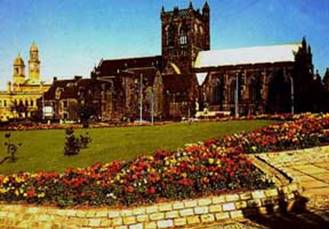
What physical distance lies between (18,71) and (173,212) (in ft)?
559

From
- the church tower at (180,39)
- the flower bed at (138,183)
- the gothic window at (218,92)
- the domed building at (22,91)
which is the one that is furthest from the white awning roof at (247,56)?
the flower bed at (138,183)

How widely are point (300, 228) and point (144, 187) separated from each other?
396 cm

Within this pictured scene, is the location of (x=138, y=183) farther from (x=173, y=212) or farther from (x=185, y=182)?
(x=173, y=212)

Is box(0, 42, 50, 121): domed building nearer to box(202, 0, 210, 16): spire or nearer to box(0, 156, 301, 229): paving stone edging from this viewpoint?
box(202, 0, 210, 16): spire

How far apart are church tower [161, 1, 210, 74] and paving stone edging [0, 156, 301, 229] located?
276 feet

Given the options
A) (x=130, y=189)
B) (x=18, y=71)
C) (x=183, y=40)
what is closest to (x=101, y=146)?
(x=130, y=189)

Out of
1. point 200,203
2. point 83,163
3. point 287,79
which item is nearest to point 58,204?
point 200,203

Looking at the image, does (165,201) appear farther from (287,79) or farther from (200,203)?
(287,79)

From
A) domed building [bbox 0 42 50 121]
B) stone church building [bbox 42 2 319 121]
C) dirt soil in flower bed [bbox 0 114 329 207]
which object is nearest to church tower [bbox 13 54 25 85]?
domed building [bbox 0 42 50 121]

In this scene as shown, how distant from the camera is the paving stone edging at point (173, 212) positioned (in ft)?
36.1

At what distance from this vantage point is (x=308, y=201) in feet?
37.3

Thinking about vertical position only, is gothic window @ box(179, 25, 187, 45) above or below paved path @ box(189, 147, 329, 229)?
above

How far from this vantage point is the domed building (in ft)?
446

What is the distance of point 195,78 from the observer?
93000 millimetres
